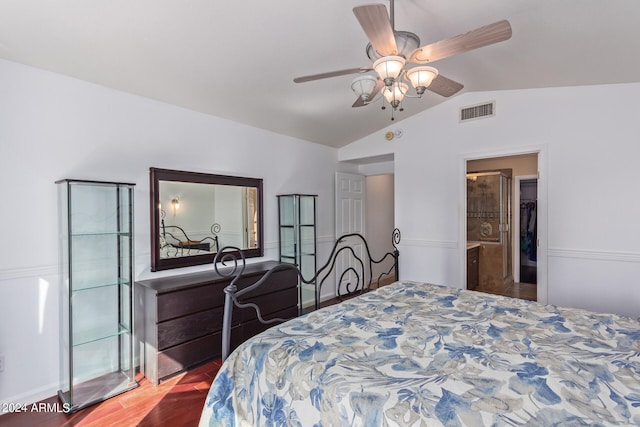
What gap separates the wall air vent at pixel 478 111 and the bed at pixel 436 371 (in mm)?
2478

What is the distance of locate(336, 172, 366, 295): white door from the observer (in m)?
5.05

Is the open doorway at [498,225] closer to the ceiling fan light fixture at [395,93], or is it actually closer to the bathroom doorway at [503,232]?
the bathroom doorway at [503,232]

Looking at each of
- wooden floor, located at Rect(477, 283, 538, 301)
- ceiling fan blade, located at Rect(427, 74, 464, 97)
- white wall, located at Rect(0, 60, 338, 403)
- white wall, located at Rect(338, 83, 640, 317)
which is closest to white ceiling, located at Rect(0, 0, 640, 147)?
white wall, located at Rect(0, 60, 338, 403)

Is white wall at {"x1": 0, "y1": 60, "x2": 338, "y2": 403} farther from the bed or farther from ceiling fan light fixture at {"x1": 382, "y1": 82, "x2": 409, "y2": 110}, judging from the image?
ceiling fan light fixture at {"x1": 382, "y1": 82, "x2": 409, "y2": 110}

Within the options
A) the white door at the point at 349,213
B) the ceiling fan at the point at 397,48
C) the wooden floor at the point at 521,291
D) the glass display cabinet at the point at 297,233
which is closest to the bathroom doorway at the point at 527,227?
the wooden floor at the point at 521,291

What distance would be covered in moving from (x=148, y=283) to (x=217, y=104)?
1788mm

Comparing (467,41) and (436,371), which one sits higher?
(467,41)

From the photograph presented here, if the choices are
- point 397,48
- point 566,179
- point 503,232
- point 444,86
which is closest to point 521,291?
point 503,232

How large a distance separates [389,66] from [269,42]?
104 centimetres

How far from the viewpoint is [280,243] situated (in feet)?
13.7

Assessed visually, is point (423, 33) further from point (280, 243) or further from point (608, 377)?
point (280, 243)

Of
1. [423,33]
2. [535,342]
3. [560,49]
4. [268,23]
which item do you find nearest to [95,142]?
[268,23]

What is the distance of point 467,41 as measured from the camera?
1.62m

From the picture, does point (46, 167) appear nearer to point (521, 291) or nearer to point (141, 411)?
point (141, 411)
